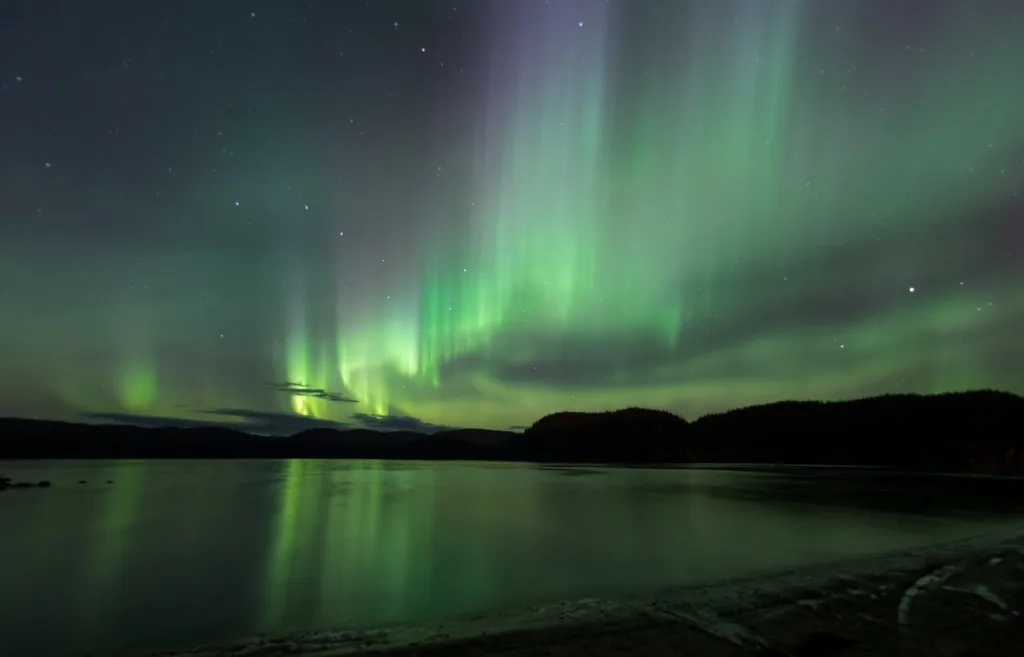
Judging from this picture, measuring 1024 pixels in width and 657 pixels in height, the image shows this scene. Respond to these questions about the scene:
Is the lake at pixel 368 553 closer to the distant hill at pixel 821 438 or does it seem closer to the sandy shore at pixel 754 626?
the sandy shore at pixel 754 626

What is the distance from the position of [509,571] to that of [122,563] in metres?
13.0

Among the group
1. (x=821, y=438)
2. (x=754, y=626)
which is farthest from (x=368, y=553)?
(x=821, y=438)

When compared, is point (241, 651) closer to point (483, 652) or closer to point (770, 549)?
point (483, 652)

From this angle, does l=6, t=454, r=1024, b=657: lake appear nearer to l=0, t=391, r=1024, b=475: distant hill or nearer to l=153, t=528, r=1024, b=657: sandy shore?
l=153, t=528, r=1024, b=657: sandy shore

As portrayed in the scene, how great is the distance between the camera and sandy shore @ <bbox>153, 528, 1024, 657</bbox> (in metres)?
7.64

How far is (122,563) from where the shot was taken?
744 inches

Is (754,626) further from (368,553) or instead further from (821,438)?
(821,438)

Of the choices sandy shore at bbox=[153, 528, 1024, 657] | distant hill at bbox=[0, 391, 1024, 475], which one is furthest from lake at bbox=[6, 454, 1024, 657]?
distant hill at bbox=[0, 391, 1024, 475]

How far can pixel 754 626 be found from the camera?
28.3 ft

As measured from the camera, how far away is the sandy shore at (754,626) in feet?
25.1

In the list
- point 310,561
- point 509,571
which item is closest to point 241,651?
point 509,571

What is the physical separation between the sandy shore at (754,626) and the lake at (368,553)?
6.49ft

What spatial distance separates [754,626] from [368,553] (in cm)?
1471

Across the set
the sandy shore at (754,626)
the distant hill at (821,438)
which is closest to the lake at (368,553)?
the sandy shore at (754,626)
